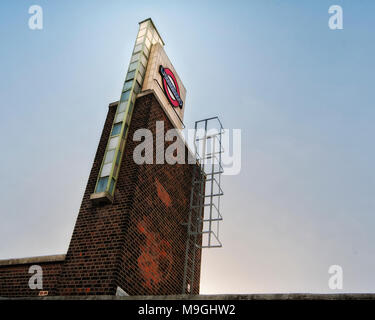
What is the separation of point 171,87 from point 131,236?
7.28 m

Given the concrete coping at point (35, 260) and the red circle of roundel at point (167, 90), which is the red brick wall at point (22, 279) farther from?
the red circle of roundel at point (167, 90)

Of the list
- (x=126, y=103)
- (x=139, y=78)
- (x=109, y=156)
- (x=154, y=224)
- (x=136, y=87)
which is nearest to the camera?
(x=154, y=224)

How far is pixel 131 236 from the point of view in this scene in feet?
32.0

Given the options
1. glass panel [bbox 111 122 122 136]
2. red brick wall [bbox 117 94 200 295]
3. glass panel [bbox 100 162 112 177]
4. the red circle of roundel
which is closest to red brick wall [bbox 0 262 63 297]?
red brick wall [bbox 117 94 200 295]

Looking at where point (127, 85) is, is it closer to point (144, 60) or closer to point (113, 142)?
point (144, 60)

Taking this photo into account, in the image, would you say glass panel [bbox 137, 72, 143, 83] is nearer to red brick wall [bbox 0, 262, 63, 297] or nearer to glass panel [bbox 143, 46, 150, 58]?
glass panel [bbox 143, 46, 150, 58]

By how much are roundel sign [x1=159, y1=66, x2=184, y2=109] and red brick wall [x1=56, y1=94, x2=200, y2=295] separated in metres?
1.71

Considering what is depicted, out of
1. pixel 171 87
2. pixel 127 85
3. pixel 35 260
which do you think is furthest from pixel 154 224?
pixel 171 87

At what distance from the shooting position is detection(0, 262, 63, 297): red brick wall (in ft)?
32.1

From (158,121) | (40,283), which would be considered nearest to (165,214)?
(158,121)

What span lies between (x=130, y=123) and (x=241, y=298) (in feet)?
25.3

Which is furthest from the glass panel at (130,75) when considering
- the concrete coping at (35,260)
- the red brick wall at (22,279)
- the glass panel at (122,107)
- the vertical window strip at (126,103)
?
the red brick wall at (22,279)

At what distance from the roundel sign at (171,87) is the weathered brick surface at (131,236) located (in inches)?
66.6
